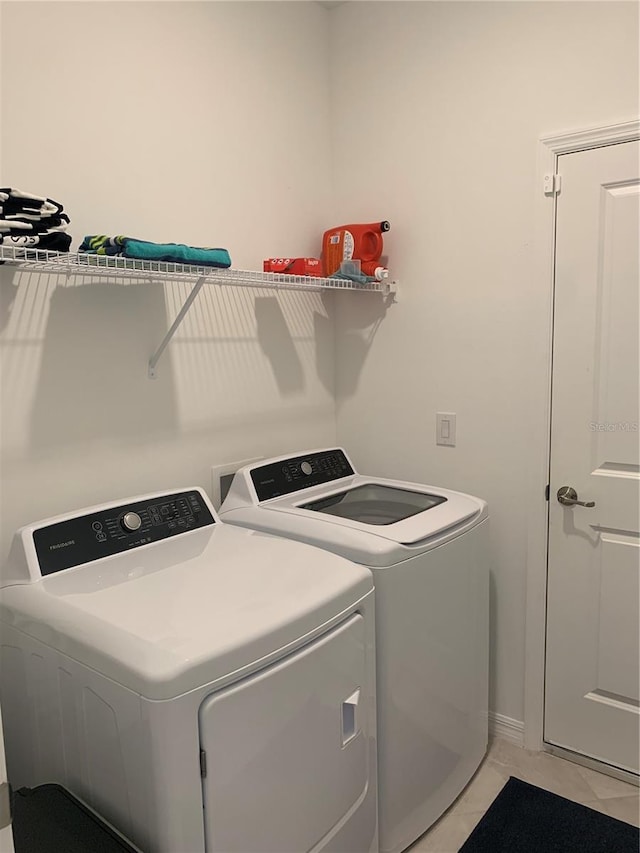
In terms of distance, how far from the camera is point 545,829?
6.54ft

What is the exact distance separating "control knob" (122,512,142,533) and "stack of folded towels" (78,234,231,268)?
26.7 inches

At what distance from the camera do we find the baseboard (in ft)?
7.85

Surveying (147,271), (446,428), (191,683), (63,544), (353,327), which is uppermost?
(147,271)

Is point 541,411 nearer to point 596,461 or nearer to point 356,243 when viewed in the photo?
point 596,461

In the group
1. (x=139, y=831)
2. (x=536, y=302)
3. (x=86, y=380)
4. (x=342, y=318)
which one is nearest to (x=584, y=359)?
(x=536, y=302)

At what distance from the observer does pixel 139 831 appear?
4.15 ft

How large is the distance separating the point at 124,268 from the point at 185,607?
839mm

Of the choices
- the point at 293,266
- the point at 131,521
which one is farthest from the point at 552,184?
the point at 131,521

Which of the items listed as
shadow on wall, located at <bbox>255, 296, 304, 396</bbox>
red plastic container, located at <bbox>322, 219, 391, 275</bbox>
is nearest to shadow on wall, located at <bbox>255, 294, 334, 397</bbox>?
shadow on wall, located at <bbox>255, 296, 304, 396</bbox>

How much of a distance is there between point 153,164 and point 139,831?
175 cm

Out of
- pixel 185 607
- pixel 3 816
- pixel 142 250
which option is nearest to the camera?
pixel 3 816

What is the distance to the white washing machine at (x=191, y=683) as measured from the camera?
47.9 inches

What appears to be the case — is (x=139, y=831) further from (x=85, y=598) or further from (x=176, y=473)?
(x=176, y=473)

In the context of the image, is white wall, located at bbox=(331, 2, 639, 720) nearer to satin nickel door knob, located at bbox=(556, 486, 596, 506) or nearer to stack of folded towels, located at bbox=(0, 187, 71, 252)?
satin nickel door knob, located at bbox=(556, 486, 596, 506)
